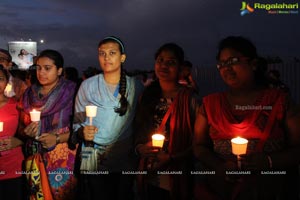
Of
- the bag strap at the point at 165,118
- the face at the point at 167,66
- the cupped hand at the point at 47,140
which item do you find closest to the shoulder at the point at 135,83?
the face at the point at 167,66

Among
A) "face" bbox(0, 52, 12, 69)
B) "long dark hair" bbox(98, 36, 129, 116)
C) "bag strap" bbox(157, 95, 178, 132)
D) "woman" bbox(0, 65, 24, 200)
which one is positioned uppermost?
→ "face" bbox(0, 52, 12, 69)

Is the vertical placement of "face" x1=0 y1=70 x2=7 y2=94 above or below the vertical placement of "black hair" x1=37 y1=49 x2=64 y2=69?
below

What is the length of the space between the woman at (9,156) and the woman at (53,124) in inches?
4.9

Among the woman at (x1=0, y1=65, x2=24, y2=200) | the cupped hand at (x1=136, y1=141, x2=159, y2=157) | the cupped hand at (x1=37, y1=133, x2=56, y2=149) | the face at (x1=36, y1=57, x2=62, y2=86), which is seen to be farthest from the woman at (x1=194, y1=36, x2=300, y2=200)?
the woman at (x1=0, y1=65, x2=24, y2=200)

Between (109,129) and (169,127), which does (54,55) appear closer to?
(109,129)

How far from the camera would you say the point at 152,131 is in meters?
3.55

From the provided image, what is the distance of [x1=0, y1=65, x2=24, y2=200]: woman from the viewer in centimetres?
399

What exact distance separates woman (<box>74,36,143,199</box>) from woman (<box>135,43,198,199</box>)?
200 millimetres

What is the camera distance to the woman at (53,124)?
3.97m

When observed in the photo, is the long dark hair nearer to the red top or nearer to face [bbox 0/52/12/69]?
the red top

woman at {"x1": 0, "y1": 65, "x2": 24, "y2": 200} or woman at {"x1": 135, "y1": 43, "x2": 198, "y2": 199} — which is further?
woman at {"x1": 0, "y1": 65, "x2": 24, "y2": 200}

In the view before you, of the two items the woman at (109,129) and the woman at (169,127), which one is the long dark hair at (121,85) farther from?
the woman at (169,127)

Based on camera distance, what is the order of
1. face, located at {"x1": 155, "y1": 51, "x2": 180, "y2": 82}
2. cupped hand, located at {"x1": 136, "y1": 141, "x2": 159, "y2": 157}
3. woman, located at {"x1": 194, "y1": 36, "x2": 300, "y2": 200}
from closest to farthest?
woman, located at {"x1": 194, "y1": 36, "x2": 300, "y2": 200} < cupped hand, located at {"x1": 136, "y1": 141, "x2": 159, "y2": 157} < face, located at {"x1": 155, "y1": 51, "x2": 180, "y2": 82}

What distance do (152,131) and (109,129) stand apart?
1.63 feet
